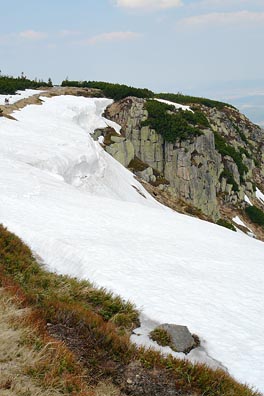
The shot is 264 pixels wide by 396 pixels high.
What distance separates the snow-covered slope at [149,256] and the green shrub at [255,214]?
46980 millimetres

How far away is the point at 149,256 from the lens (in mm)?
13312

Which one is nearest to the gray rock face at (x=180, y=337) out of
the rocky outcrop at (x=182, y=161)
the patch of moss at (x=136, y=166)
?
the rocky outcrop at (x=182, y=161)

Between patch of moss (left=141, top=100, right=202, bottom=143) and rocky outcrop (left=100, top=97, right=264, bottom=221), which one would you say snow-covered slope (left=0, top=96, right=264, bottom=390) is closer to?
rocky outcrop (left=100, top=97, right=264, bottom=221)

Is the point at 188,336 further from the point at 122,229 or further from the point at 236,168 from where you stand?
the point at 236,168

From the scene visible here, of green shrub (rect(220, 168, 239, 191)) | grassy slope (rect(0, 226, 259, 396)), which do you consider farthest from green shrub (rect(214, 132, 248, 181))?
grassy slope (rect(0, 226, 259, 396))

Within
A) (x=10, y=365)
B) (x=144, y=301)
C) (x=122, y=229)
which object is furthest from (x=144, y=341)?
(x=122, y=229)

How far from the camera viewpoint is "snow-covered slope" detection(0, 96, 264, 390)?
9.44m

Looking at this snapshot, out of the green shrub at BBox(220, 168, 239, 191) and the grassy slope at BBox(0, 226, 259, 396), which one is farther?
the green shrub at BBox(220, 168, 239, 191)

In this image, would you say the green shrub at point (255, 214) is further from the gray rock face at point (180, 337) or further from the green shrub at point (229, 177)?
the gray rock face at point (180, 337)

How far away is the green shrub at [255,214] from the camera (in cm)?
6479

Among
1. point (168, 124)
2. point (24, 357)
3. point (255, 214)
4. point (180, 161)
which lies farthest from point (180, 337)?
point (255, 214)

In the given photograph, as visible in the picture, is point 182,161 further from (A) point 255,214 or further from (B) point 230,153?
(B) point 230,153

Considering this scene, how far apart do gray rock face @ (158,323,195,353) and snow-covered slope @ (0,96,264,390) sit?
549mm

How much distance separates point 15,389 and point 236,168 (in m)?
72.0
